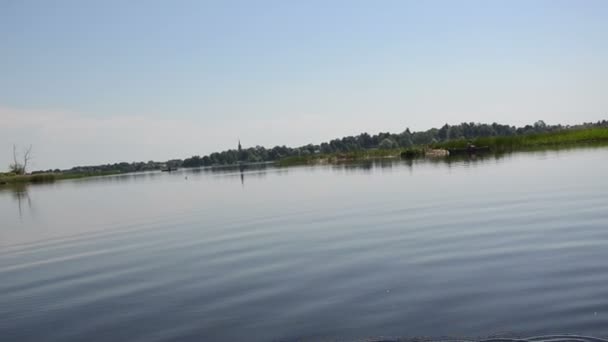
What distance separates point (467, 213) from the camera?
68.8 feet

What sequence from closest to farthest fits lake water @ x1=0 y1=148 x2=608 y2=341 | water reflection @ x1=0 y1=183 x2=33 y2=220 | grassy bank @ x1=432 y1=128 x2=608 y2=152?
lake water @ x1=0 y1=148 x2=608 y2=341
water reflection @ x1=0 y1=183 x2=33 y2=220
grassy bank @ x1=432 y1=128 x2=608 y2=152

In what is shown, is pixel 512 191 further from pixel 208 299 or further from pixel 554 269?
pixel 208 299

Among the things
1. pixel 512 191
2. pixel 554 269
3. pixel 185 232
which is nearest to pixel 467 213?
pixel 512 191

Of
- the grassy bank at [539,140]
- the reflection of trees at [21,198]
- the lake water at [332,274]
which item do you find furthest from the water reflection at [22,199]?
the grassy bank at [539,140]

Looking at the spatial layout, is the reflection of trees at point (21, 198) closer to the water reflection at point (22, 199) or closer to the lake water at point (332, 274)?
the water reflection at point (22, 199)

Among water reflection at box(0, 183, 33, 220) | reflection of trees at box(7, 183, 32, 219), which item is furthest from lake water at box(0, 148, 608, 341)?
reflection of trees at box(7, 183, 32, 219)

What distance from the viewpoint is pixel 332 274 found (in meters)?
12.8

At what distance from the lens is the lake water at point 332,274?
352 inches

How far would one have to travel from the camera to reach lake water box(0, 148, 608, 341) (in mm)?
8945

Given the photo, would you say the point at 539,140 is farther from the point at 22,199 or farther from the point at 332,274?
the point at 332,274

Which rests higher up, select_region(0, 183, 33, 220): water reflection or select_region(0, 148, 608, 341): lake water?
select_region(0, 148, 608, 341): lake water

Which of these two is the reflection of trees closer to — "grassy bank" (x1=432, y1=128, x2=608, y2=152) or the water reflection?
the water reflection

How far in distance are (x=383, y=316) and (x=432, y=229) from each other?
9389 millimetres

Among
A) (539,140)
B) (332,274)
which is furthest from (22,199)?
(539,140)
